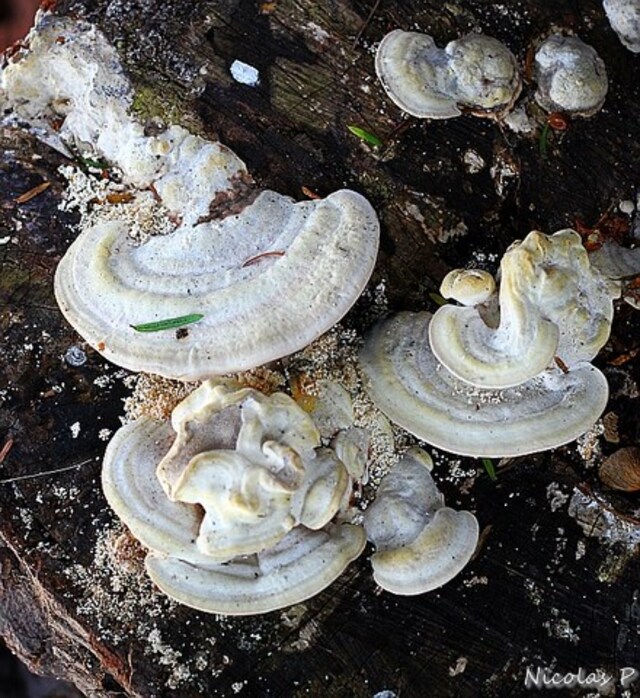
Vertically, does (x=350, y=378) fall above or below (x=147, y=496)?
above

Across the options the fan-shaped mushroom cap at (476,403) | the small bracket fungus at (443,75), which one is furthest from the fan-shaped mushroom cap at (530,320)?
the small bracket fungus at (443,75)

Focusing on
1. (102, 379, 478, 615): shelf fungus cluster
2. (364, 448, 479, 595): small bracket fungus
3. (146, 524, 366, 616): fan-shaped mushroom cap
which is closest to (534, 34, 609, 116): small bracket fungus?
(364, 448, 479, 595): small bracket fungus

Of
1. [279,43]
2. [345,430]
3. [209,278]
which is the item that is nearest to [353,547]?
[345,430]

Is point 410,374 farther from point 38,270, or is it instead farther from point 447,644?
point 38,270

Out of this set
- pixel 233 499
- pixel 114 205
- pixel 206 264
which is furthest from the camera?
pixel 114 205

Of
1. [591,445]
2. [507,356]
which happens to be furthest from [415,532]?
[591,445]

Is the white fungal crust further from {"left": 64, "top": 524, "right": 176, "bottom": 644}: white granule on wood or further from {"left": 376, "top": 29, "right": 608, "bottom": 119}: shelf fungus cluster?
{"left": 64, "top": 524, "right": 176, "bottom": 644}: white granule on wood

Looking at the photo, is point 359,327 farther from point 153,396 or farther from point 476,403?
point 153,396

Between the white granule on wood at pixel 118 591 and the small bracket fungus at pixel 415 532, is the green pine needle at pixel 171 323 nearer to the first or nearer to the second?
the white granule on wood at pixel 118 591
